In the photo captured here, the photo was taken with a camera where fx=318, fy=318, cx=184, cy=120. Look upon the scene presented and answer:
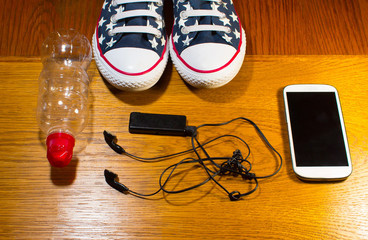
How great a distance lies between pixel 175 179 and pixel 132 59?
0.90 ft

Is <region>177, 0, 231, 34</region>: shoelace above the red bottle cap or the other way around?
above

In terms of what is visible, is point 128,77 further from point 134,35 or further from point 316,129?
point 316,129

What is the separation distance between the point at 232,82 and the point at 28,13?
1.92 feet

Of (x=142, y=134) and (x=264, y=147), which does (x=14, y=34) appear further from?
(x=264, y=147)

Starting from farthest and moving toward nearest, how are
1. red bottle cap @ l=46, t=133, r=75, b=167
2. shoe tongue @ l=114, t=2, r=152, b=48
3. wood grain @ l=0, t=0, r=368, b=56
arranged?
wood grain @ l=0, t=0, r=368, b=56 → shoe tongue @ l=114, t=2, r=152, b=48 → red bottle cap @ l=46, t=133, r=75, b=167

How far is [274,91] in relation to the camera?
757mm

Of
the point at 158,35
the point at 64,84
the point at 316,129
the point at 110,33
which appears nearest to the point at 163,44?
the point at 158,35

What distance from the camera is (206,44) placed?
0.71 m

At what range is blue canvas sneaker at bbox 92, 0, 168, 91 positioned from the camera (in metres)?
0.69

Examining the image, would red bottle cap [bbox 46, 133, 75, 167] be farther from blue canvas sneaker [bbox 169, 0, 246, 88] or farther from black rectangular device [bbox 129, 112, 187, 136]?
blue canvas sneaker [bbox 169, 0, 246, 88]

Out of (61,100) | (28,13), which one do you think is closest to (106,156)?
(61,100)

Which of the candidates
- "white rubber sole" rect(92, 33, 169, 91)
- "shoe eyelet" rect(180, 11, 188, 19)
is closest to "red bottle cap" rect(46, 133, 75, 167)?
"white rubber sole" rect(92, 33, 169, 91)

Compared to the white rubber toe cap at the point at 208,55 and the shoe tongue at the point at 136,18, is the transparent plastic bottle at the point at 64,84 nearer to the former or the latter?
the shoe tongue at the point at 136,18

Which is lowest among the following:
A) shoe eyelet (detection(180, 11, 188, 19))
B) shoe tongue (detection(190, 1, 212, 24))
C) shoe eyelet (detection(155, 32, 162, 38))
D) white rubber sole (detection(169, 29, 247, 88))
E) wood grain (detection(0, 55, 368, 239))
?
wood grain (detection(0, 55, 368, 239))
